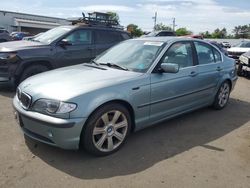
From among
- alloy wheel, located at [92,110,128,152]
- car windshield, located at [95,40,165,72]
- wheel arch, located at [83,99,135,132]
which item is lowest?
alloy wheel, located at [92,110,128,152]

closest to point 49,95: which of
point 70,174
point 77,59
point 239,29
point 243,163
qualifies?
point 70,174

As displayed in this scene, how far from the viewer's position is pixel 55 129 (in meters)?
3.49

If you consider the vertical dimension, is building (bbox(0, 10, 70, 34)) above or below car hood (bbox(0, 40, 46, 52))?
above

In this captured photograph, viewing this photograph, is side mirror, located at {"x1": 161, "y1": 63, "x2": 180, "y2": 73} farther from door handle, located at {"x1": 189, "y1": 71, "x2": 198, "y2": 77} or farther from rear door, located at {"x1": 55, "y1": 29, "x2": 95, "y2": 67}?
rear door, located at {"x1": 55, "y1": 29, "x2": 95, "y2": 67}

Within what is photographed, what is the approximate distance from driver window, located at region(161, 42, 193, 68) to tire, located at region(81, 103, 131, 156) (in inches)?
48.9

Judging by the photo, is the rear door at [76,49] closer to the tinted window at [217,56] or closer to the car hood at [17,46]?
the car hood at [17,46]

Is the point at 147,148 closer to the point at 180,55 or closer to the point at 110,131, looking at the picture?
the point at 110,131

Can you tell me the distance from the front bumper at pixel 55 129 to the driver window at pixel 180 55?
1.90 m

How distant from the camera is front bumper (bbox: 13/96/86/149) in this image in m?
3.47

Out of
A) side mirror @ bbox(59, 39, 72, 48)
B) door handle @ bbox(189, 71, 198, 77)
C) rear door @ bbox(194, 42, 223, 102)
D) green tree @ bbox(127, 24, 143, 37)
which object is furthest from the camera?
green tree @ bbox(127, 24, 143, 37)

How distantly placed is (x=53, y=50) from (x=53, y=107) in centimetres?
429

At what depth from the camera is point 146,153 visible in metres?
4.06

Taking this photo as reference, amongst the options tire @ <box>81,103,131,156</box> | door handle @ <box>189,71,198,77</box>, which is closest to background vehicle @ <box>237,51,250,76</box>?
door handle @ <box>189,71,198,77</box>

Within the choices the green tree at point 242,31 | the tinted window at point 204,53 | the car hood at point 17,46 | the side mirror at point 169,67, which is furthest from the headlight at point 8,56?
the green tree at point 242,31
